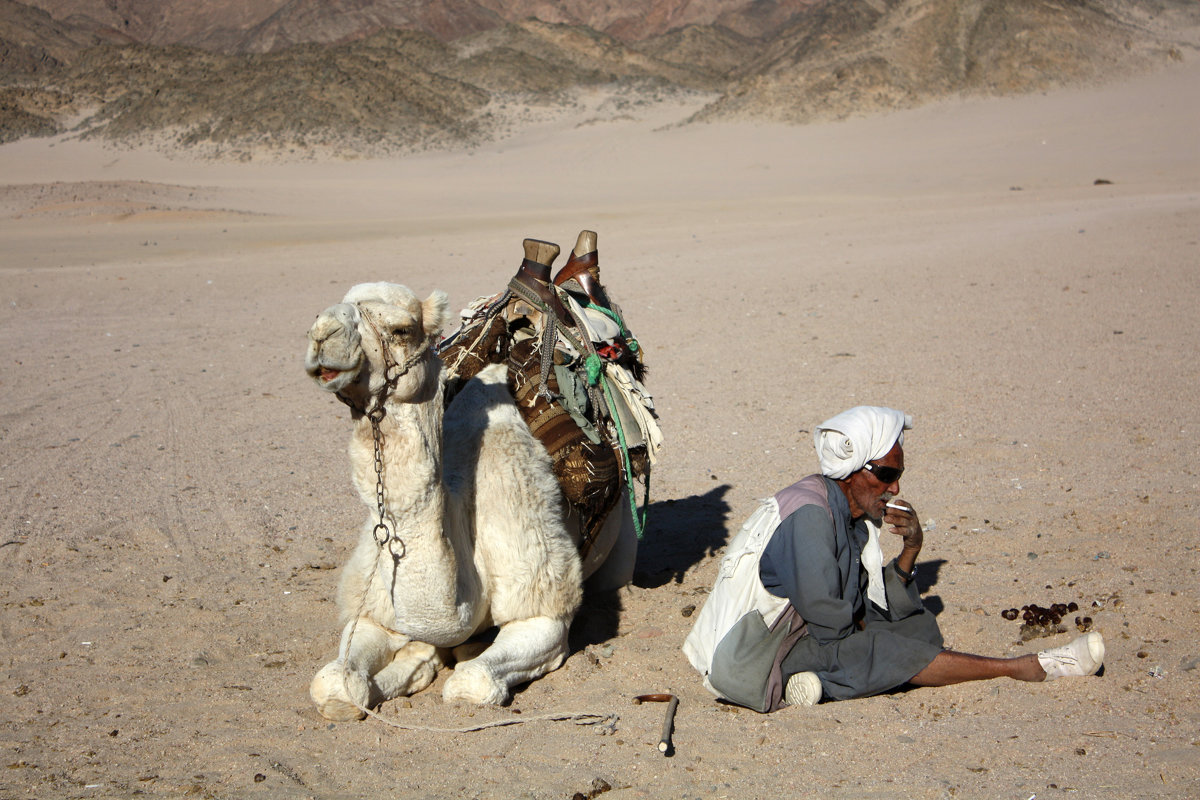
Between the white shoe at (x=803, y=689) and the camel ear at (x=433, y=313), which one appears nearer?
the camel ear at (x=433, y=313)

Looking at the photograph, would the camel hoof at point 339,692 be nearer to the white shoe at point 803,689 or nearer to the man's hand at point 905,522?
the white shoe at point 803,689

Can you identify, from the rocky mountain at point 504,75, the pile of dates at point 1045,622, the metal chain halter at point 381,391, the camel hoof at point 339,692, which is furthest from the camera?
the rocky mountain at point 504,75

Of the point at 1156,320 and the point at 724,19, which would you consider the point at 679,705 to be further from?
the point at 724,19

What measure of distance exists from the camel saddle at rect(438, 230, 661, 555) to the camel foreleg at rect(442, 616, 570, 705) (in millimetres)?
552

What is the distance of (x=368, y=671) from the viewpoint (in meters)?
3.90

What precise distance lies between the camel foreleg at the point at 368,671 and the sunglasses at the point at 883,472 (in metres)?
1.80

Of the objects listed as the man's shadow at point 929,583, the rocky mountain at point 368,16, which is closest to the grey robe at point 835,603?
Answer: the man's shadow at point 929,583

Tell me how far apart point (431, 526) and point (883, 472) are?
162 cm

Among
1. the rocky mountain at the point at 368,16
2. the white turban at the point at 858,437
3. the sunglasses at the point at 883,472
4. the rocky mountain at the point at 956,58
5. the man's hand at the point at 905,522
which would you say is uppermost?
the rocky mountain at the point at 368,16

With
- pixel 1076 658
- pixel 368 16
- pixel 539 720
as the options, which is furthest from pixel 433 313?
pixel 368 16

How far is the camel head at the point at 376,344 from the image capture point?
10.4 feet

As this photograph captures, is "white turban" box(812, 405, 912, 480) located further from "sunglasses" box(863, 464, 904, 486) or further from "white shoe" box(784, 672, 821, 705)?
"white shoe" box(784, 672, 821, 705)

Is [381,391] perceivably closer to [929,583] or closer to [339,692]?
[339,692]

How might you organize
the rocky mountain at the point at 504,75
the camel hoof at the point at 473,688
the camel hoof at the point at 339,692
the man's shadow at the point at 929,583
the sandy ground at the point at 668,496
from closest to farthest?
1. the sandy ground at the point at 668,496
2. the camel hoof at the point at 339,692
3. the camel hoof at the point at 473,688
4. the man's shadow at the point at 929,583
5. the rocky mountain at the point at 504,75
